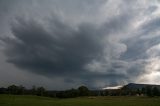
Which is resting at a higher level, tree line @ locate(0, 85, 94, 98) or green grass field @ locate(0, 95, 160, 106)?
tree line @ locate(0, 85, 94, 98)

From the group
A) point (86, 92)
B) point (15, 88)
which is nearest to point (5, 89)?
point (15, 88)

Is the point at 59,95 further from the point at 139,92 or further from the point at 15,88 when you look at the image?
the point at 139,92

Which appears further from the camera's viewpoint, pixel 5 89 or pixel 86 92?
pixel 5 89

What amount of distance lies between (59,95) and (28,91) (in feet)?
106

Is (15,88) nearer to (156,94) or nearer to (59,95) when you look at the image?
(59,95)

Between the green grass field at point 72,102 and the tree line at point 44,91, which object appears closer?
the green grass field at point 72,102

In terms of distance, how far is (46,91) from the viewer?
Result: 187 metres

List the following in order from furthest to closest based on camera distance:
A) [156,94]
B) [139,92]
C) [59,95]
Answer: [139,92]
[59,95]
[156,94]

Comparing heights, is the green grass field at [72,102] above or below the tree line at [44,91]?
below

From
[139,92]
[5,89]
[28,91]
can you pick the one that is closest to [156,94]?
[139,92]

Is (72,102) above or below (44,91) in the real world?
below

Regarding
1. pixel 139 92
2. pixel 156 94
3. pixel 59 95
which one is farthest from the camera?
pixel 139 92

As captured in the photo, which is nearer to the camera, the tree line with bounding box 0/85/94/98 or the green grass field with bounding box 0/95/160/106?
the green grass field with bounding box 0/95/160/106

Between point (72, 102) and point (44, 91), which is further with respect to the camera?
point (44, 91)
